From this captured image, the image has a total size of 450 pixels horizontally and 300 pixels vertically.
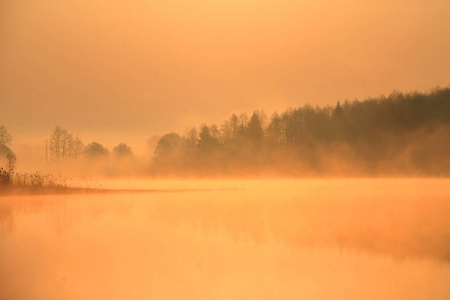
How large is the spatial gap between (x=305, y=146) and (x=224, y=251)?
2994 centimetres

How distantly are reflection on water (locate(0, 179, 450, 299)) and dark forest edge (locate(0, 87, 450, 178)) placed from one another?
15.5 metres

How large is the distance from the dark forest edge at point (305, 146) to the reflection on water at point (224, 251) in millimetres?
15499

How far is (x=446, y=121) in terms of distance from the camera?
28875 millimetres

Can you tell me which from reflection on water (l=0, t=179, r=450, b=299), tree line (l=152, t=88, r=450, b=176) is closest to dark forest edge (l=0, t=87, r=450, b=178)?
tree line (l=152, t=88, r=450, b=176)

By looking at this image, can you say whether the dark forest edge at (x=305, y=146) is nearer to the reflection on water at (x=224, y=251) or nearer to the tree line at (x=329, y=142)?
the tree line at (x=329, y=142)

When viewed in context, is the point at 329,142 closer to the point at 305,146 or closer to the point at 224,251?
the point at 305,146

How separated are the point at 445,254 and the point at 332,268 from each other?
2.86m

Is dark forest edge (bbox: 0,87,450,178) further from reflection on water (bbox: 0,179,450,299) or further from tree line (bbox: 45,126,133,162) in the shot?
reflection on water (bbox: 0,179,450,299)

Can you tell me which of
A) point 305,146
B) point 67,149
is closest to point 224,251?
point 67,149

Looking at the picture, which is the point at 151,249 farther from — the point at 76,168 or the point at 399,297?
the point at 76,168

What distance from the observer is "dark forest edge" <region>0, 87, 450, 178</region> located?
1161 inches

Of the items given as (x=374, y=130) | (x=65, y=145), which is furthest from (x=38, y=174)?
(x=374, y=130)

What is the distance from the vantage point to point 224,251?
912cm

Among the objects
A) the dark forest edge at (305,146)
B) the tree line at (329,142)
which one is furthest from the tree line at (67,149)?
the tree line at (329,142)
